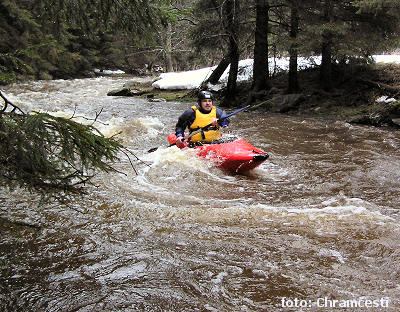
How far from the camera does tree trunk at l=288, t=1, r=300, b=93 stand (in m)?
13.5

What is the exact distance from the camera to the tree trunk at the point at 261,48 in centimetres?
1537

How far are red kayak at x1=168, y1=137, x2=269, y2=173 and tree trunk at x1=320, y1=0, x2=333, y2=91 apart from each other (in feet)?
19.6

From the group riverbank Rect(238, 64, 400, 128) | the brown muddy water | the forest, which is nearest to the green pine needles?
the brown muddy water

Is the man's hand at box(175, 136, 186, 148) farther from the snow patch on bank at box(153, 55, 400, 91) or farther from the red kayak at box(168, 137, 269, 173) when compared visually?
the snow patch on bank at box(153, 55, 400, 91)

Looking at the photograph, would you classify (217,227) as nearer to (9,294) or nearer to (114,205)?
(114,205)

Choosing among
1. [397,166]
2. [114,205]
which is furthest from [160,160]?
[397,166]

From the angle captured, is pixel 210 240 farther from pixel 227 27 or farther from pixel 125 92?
pixel 125 92

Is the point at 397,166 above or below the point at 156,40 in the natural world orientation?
below

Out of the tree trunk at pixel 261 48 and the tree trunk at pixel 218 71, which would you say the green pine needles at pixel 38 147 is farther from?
the tree trunk at pixel 218 71

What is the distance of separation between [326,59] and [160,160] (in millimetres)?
8502

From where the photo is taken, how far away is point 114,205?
6008mm

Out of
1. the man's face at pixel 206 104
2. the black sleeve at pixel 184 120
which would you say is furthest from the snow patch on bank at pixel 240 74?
the black sleeve at pixel 184 120

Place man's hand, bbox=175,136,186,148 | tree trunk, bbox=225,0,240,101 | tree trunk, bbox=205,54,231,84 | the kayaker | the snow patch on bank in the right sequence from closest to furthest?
man's hand, bbox=175,136,186,148 < the kayaker < tree trunk, bbox=225,0,240,101 < the snow patch on bank < tree trunk, bbox=205,54,231,84

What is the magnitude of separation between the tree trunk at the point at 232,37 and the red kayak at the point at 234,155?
7421 mm
